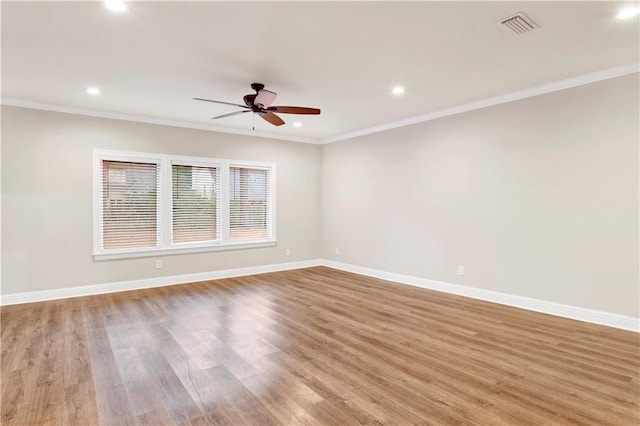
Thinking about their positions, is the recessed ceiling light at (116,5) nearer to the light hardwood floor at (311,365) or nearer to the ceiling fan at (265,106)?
the ceiling fan at (265,106)

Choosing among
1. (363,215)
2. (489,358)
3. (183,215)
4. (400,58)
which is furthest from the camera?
(363,215)

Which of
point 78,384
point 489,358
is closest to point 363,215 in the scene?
point 489,358

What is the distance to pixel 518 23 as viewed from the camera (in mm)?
2660

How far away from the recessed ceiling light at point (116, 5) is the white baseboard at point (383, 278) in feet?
13.7

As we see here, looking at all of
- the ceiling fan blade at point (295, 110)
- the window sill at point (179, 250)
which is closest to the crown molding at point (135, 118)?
the window sill at point (179, 250)

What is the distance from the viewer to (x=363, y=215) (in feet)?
21.8

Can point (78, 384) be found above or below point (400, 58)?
below

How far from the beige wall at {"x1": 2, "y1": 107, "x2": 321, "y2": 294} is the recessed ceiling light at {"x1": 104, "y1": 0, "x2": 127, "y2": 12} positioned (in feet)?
10.9

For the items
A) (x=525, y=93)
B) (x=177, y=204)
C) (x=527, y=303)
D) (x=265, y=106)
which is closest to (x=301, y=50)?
(x=265, y=106)

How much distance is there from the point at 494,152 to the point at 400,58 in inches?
87.2

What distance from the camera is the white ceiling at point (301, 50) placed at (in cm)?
250

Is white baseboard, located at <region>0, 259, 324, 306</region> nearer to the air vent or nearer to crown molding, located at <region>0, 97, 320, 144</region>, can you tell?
crown molding, located at <region>0, 97, 320, 144</region>

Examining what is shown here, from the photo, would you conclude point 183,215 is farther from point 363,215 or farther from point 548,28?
point 548,28

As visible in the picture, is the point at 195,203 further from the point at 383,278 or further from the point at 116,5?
the point at 116,5
